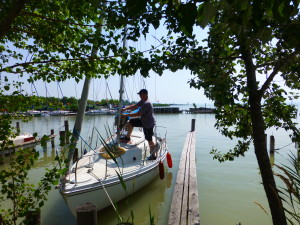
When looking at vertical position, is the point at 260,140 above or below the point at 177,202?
above

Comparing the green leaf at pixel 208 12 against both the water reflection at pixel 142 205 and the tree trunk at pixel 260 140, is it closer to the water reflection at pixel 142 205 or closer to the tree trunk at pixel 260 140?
the tree trunk at pixel 260 140

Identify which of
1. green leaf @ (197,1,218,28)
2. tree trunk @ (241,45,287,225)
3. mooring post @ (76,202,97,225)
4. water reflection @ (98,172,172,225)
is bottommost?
water reflection @ (98,172,172,225)

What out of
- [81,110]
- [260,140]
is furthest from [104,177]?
[260,140]

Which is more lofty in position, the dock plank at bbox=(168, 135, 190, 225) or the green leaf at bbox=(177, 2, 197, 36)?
the green leaf at bbox=(177, 2, 197, 36)

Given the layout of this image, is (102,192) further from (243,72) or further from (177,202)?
(243,72)

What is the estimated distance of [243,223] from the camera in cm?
654

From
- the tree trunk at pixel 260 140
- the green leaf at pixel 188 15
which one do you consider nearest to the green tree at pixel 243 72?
the tree trunk at pixel 260 140

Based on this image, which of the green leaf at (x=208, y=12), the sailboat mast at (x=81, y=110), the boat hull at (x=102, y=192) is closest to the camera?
the green leaf at (x=208, y=12)

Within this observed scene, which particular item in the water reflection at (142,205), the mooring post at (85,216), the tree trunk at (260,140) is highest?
the tree trunk at (260,140)

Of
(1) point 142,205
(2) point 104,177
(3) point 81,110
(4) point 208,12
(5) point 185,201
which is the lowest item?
(1) point 142,205

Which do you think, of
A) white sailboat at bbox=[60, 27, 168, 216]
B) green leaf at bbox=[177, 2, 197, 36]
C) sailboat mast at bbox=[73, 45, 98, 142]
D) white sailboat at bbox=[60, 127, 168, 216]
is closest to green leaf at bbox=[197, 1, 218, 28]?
green leaf at bbox=[177, 2, 197, 36]

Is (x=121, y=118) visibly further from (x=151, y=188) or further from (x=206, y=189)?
(x=206, y=189)

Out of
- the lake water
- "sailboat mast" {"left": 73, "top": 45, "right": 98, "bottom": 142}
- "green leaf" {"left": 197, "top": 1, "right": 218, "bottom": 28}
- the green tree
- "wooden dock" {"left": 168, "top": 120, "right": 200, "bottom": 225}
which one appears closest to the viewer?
"green leaf" {"left": 197, "top": 1, "right": 218, "bottom": 28}

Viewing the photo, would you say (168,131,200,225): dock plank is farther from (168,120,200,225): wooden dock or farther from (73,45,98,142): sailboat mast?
(73,45,98,142): sailboat mast
